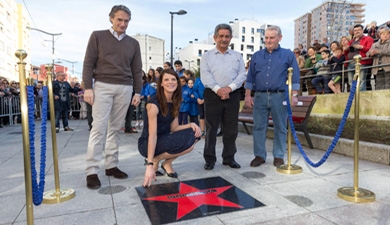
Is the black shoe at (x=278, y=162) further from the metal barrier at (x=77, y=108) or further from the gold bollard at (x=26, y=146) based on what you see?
the metal barrier at (x=77, y=108)

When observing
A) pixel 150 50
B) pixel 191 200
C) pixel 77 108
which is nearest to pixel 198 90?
pixel 191 200

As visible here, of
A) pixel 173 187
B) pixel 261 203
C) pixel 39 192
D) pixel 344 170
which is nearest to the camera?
pixel 39 192

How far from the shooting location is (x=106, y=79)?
3.26 m

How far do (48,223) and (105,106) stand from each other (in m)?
1.38

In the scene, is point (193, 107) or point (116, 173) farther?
point (193, 107)

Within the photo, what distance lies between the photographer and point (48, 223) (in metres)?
2.29

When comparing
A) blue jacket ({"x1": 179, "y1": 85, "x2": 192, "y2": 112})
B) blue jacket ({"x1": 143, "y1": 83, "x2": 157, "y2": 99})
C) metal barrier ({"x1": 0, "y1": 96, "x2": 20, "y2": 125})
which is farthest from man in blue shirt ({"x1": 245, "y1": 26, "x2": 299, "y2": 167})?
metal barrier ({"x1": 0, "y1": 96, "x2": 20, "y2": 125})

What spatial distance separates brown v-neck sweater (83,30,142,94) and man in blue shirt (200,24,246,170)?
46.4 inches

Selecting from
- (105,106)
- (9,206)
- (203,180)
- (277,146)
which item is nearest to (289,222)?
(203,180)

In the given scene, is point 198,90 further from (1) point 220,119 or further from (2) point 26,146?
(2) point 26,146

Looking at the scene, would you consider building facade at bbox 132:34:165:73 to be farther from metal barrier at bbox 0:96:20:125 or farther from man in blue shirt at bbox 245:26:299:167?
man in blue shirt at bbox 245:26:299:167

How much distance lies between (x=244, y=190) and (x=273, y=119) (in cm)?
153

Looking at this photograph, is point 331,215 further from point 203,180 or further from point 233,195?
point 203,180

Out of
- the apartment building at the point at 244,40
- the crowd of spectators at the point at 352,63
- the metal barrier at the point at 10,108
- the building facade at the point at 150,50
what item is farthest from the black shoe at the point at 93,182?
the apartment building at the point at 244,40
